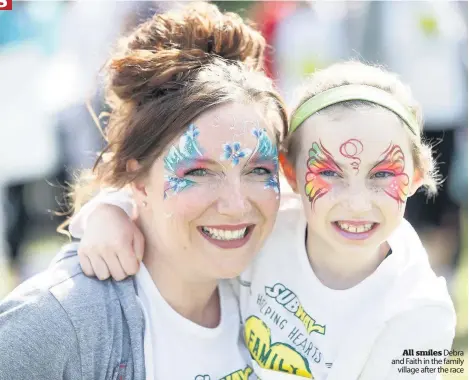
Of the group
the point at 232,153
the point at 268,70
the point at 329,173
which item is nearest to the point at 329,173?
the point at 329,173

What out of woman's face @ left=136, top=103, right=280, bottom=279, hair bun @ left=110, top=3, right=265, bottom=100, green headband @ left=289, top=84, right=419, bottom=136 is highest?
hair bun @ left=110, top=3, right=265, bottom=100

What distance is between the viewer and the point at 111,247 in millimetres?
2111

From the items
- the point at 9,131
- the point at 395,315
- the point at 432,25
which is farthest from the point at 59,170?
the point at 395,315

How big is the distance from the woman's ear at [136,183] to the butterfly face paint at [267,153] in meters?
0.40

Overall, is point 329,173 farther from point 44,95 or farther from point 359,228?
point 44,95

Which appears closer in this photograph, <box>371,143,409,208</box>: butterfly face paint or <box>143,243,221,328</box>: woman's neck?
<box>371,143,409,208</box>: butterfly face paint

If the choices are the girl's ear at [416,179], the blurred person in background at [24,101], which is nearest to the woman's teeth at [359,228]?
the girl's ear at [416,179]

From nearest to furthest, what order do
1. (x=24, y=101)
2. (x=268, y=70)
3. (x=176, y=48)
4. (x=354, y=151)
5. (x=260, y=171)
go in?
(x=354, y=151) → (x=260, y=171) → (x=176, y=48) → (x=268, y=70) → (x=24, y=101)

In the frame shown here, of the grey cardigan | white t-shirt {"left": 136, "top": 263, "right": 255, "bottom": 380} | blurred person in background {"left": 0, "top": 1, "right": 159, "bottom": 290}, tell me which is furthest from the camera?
blurred person in background {"left": 0, "top": 1, "right": 159, "bottom": 290}

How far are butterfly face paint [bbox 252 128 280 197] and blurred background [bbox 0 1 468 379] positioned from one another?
2.59m

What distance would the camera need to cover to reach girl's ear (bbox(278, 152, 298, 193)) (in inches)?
89.1

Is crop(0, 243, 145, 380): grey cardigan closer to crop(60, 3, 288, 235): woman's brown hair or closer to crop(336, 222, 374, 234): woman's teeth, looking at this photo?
crop(60, 3, 288, 235): woman's brown hair

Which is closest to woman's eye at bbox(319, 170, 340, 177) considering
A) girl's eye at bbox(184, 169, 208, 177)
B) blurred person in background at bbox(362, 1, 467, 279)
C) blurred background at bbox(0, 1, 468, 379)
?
girl's eye at bbox(184, 169, 208, 177)

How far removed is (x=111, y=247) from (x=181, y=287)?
10.7 inches
